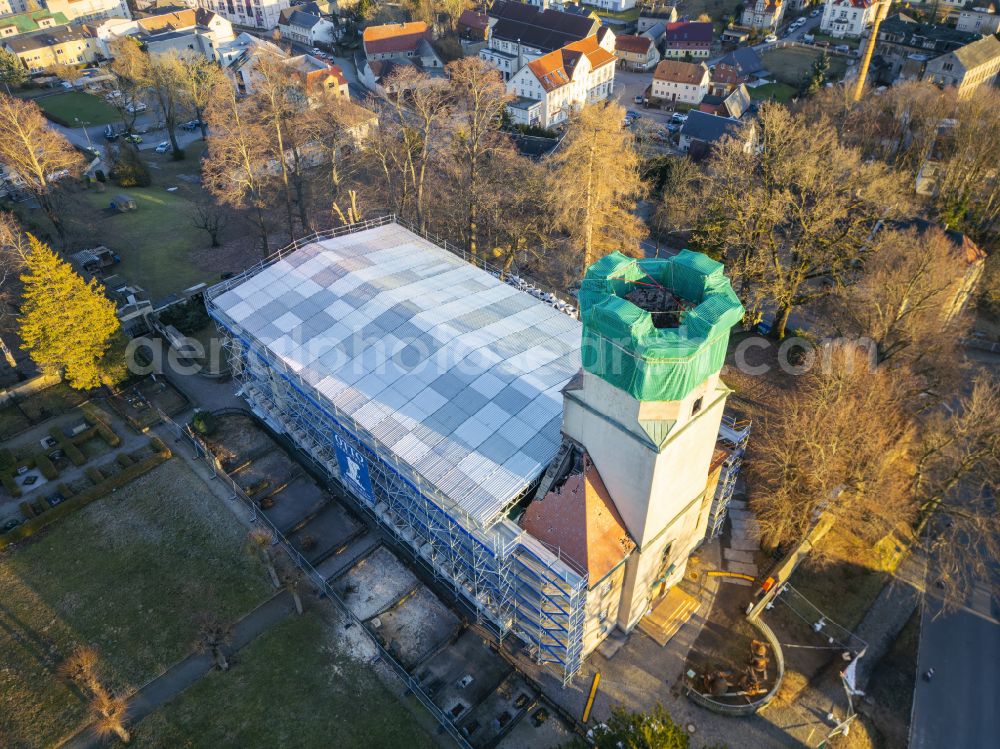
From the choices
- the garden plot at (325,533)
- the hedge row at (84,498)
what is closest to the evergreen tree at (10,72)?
the hedge row at (84,498)

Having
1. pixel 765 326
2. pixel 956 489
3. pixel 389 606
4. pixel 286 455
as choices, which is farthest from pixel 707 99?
pixel 389 606

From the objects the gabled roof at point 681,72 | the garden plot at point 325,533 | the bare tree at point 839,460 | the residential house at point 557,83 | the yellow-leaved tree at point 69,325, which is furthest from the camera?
the gabled roof at point 681,72

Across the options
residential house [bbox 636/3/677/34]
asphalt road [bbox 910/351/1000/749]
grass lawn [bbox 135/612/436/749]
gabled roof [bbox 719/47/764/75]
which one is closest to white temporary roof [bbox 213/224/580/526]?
grass lawn [bbox 135/612/436/749]

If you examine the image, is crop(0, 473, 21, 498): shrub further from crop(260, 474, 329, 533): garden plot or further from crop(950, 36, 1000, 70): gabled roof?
crop(950, 36, 1000, 70): gabled roof

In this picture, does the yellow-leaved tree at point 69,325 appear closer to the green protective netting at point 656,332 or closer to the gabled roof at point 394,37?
the green protective netting at point 656,332

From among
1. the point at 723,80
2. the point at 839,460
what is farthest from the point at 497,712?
the point at 723,80

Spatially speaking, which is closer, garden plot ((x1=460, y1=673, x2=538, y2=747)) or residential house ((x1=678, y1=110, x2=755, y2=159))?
garden plot ((x1=460, y1=673, x2=538, y2=747))
